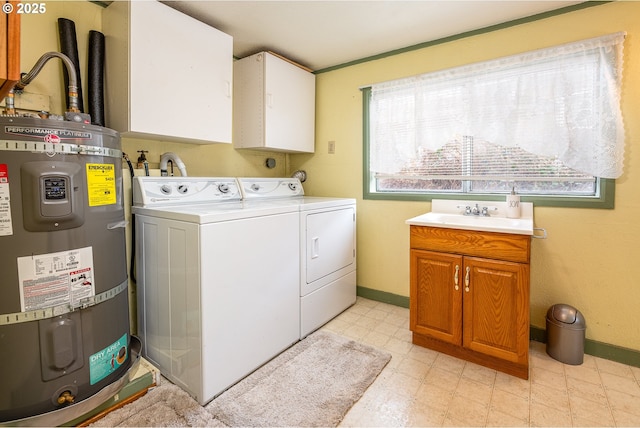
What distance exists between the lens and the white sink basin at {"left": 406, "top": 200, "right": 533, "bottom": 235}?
1.83 metres

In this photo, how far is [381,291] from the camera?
9.76 ft

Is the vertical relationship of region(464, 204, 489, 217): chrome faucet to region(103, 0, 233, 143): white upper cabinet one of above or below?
below

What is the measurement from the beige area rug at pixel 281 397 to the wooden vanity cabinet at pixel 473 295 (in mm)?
433

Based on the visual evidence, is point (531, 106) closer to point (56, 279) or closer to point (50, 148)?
point (50, 148)

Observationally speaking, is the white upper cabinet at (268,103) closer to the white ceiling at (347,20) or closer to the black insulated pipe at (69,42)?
the white ceiling at (347,20)

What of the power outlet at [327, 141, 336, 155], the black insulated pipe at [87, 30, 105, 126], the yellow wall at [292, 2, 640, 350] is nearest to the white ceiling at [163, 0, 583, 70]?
the yellow wall at [292, 2, 640, 350]

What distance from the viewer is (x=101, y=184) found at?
1.50 metres

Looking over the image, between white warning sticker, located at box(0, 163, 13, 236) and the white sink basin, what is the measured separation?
2027mm

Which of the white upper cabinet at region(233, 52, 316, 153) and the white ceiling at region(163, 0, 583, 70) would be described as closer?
the white ceiling at region(163, 0, 583, 70)

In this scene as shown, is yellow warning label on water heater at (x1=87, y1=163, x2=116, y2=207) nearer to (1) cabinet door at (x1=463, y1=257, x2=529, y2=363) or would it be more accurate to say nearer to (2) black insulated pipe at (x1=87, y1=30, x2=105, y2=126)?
(2) black insulated pipe at (x1=87, y1=30, x2=105, y2=126)

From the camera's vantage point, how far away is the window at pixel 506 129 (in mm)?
1946

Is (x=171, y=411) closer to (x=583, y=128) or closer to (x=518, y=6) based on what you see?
(x=583, y=128)

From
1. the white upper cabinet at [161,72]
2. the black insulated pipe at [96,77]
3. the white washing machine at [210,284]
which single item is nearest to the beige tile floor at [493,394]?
the white washing machine at [210,284]

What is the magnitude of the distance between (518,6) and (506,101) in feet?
1.93
